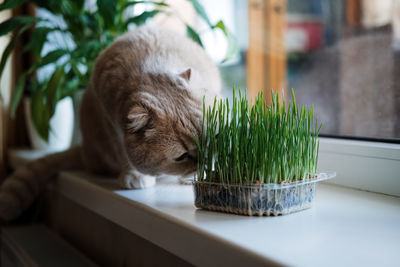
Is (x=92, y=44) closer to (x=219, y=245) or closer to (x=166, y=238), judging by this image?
(x=166, y=238)

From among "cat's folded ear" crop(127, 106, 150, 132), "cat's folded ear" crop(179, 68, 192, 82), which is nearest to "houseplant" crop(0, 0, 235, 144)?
"cat's folded ear" crop(179, 68, 192, 82)

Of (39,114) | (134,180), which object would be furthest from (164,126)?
(39,114)

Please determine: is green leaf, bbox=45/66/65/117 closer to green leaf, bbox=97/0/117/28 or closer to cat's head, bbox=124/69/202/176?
green leaf, bbox=97/0/117/28

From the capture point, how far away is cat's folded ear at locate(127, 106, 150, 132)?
0.79 metres

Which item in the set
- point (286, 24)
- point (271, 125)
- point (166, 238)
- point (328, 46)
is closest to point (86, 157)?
point (166, 238)

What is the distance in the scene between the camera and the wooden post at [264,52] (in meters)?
1.93

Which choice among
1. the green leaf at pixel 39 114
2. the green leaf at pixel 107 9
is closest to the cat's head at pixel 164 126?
the green leaf at pixel 107 9

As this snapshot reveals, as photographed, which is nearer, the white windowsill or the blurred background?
the white windowsill

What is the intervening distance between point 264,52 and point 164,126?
1233mm

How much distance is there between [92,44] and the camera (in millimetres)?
1251

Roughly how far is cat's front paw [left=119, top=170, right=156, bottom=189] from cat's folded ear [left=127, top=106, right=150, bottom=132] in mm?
148

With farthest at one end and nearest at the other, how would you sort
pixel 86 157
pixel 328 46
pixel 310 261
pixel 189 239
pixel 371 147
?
1. pixel 328 46
2. pixel 86 157
3. pixel 371 147
4. pixel 189 239
5. pixel 310 261

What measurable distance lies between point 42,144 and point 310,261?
153cm

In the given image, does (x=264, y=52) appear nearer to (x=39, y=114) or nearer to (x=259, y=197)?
(x=39, y=114)
